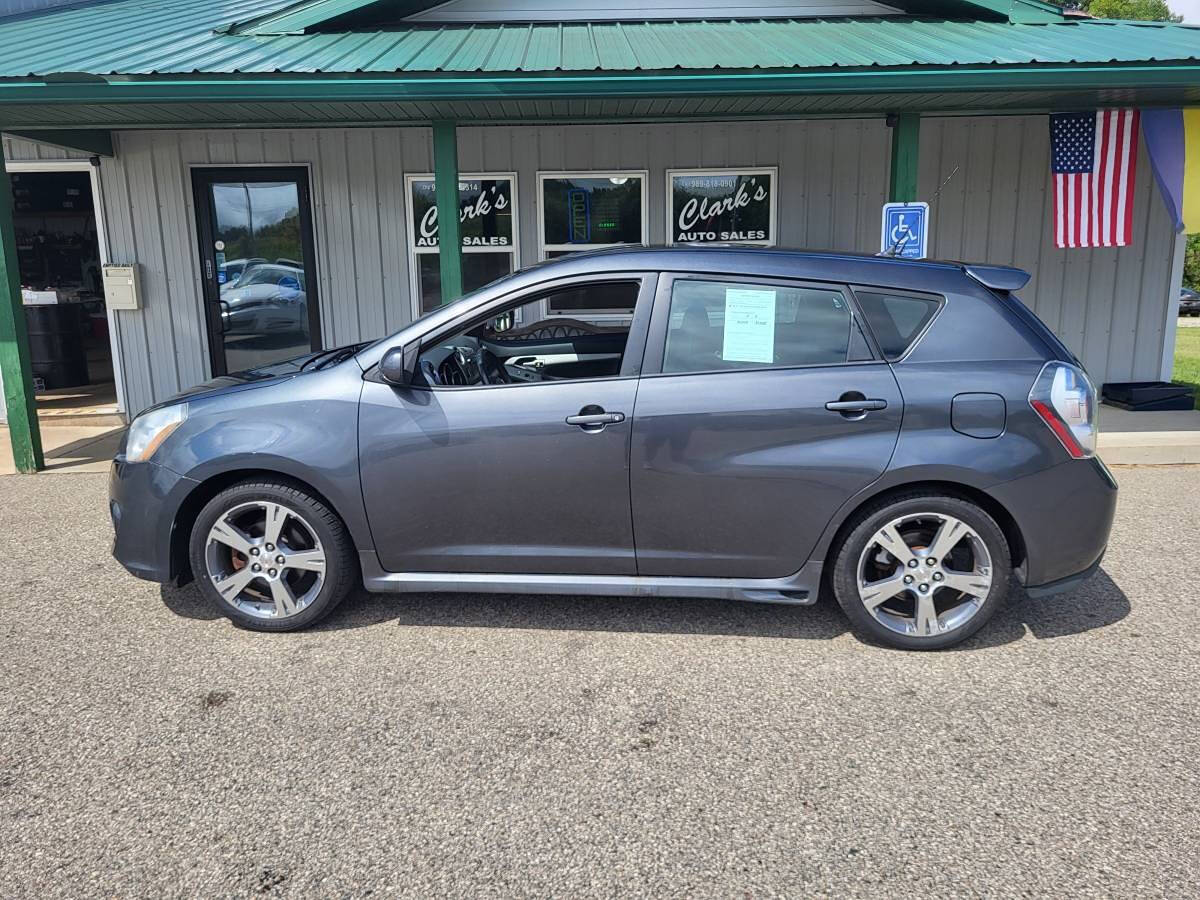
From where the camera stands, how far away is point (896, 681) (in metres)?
3.52

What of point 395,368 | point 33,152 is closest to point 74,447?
point 33,152

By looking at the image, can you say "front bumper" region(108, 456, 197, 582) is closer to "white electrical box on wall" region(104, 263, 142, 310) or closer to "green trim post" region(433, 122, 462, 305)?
"green trim post" region(433, 122, 462, 305)

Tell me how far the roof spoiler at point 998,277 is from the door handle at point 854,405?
0.72 meters

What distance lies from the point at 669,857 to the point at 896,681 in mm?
1436

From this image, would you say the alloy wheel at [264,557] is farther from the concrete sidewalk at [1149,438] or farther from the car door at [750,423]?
the concrete sidewalk at [1149,438]

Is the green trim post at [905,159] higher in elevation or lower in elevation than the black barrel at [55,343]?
higher

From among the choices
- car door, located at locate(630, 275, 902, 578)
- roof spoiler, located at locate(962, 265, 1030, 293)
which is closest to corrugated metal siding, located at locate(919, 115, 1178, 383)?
roof spoiler, located at locate(962, 265, 1030, 293)

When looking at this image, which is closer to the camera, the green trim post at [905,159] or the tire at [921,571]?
the tire at [921,571]

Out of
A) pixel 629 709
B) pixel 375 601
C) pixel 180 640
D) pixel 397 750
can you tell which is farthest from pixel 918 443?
pixel 180 640

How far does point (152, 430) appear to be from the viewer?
13.1 ft

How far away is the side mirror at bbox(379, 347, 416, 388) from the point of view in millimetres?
3742

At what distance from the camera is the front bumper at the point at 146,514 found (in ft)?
12.8

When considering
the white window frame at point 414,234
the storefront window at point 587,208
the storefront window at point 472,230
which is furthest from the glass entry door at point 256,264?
the storefront window at point 587,208

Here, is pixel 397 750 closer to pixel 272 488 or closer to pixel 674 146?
pixel 272 488
